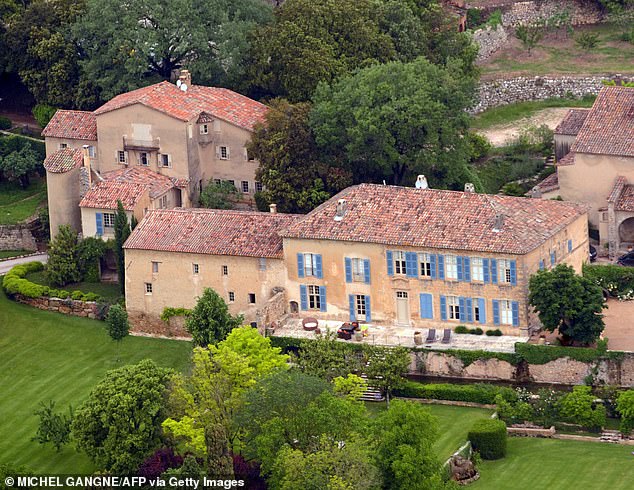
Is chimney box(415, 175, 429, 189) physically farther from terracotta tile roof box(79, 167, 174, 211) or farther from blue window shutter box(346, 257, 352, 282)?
terracotta tile roof box(79, 167, 174, 211)

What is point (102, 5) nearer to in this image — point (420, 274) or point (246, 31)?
point (246, 31)

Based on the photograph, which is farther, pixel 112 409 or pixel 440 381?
pixel 440 381

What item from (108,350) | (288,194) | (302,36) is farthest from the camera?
(302,36)

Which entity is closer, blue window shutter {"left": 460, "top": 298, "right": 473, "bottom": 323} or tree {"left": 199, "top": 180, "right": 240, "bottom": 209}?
blue window shutter {"left": 460, "top": 298, "right": 473, "bottom": 323}

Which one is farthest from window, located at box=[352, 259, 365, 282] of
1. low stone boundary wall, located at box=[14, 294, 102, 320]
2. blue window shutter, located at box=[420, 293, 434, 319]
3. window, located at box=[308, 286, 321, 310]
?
low stone boundary wall, located at box=[14, 294, 102, 320]

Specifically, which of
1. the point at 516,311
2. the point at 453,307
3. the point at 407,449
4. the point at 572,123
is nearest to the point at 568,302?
the point at 516,311

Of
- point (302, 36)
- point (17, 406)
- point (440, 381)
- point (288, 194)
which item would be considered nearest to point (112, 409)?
point (17, 406)
